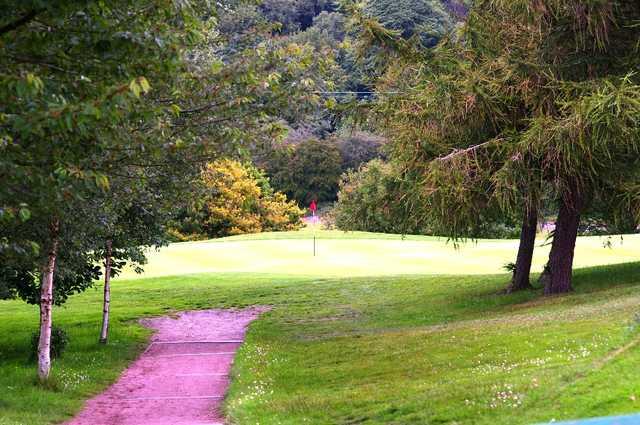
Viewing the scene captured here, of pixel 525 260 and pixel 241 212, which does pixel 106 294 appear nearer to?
pixel 525 260

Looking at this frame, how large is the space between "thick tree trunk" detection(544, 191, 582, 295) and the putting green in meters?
13.0

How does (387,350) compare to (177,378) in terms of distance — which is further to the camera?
(177,378)

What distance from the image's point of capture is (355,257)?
126 feet

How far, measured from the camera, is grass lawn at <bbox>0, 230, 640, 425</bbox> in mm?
9219

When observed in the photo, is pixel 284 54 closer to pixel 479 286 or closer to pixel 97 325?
pixel 97 325

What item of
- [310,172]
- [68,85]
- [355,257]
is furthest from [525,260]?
[310,172]

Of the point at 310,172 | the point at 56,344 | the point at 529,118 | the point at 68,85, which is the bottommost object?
the point at 56,344

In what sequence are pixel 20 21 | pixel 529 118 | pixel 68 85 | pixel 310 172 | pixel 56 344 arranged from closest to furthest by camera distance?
pixel 20 21, pixel 68 85, pixel 56 344, pixel 529 118, pixel 310 172

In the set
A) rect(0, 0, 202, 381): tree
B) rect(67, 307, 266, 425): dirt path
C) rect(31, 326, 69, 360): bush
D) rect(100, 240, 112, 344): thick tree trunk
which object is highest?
rect(0, 0, 202, 381): tree

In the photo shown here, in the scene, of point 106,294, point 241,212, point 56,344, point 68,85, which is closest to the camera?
point 68,85

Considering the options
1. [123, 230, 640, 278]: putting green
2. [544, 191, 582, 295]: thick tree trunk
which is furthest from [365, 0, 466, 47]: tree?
[544, 191, 582, 295]: thick tree trunk

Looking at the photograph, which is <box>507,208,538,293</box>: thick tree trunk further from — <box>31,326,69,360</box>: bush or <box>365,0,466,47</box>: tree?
<box>365,0,466,47</box>: tree

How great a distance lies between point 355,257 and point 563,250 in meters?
19.2

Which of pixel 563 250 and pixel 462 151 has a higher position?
pixel 462 151
